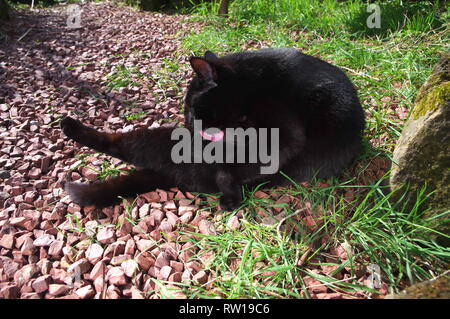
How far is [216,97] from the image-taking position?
1.89 metres

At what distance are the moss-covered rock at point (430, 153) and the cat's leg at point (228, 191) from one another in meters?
0.83

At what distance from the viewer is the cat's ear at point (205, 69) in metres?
1.79

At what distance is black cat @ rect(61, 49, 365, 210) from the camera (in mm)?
1812

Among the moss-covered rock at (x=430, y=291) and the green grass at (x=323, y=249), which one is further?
the green grass at (x=323, y=249)

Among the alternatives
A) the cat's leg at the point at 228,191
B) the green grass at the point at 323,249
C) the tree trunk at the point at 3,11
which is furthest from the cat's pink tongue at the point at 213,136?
the tree trunk at the point at 3,11

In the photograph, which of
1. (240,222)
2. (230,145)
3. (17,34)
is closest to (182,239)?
(240,222)

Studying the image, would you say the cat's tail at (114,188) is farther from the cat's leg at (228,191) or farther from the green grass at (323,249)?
the green grass at (323,249)

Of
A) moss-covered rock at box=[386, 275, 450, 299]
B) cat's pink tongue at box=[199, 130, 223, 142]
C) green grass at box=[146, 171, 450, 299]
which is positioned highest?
cat's pink tongue at box=[199, 130, 223, 142]

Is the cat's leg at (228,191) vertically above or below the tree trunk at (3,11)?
below

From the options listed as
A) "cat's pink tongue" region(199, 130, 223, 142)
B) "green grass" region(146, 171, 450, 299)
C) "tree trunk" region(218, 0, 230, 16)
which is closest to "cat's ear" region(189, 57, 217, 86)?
"cat's pink tongue" region(199, 130, 223, 142)

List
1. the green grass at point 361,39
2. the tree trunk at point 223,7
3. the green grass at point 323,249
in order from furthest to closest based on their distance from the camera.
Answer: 1. the tree trunk at point 223,7
2. the green grass at point 361,39
3. the green grass at point 323,249

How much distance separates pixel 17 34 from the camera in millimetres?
4035

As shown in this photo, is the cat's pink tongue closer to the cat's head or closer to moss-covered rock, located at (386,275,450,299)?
the cat's head

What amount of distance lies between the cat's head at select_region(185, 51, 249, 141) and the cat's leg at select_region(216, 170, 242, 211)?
24cm
